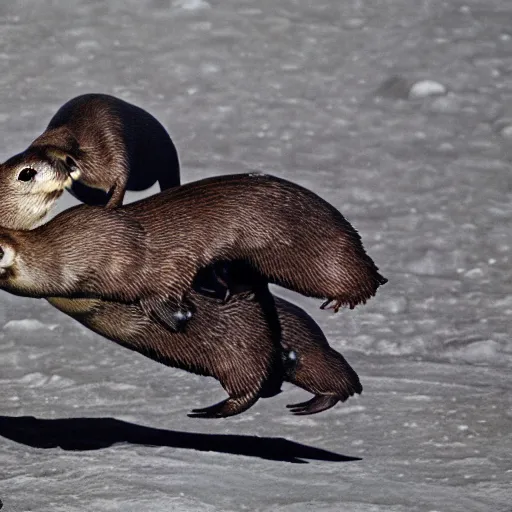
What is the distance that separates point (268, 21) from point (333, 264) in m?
1.42

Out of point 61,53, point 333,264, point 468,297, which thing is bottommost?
point 468,297

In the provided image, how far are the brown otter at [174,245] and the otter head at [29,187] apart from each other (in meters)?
0.03

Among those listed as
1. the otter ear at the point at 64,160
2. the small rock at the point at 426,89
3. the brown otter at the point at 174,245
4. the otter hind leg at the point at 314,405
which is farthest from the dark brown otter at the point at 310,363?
the small rock at the point at 426,89

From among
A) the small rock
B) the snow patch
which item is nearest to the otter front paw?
the snow patch

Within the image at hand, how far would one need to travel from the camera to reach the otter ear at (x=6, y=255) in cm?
106

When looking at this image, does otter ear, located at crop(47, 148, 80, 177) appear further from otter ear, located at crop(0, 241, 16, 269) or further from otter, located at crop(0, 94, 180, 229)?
otter ear, located at crop(0, 241, 16, 269)

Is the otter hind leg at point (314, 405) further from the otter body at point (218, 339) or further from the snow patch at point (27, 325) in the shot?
the snow patch at point (27, 325)

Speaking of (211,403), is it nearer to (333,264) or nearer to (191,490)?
(191,490)

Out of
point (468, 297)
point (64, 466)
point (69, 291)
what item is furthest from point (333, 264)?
point (468, 297)

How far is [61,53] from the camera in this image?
2207 mm

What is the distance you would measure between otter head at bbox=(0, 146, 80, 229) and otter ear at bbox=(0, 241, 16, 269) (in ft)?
0.15

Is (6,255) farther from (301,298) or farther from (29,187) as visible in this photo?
(301,298)

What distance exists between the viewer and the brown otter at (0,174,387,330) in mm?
1068

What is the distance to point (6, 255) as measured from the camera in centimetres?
106
